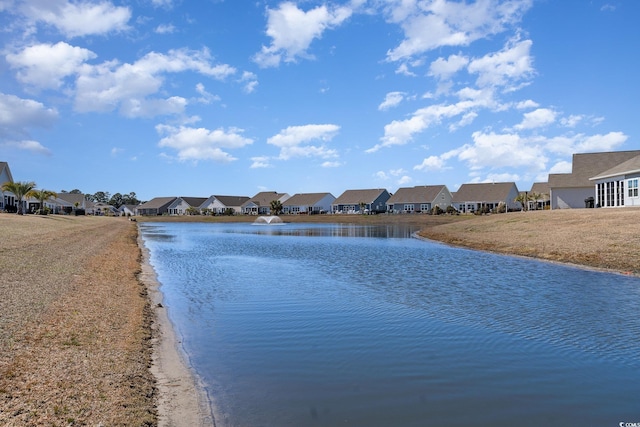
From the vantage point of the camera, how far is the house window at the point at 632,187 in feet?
114

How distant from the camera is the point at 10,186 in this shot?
5641cm

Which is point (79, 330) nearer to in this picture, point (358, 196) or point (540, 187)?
point (540, 187)

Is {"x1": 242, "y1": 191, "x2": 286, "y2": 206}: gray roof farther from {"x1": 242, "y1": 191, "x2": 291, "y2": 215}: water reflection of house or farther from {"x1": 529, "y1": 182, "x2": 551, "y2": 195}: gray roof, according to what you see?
{"x1": 529, "y1": 182, "x2": 551, "y2": 195}: gray roof

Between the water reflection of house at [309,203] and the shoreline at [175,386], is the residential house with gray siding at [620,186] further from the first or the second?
the water reflection of house at [309,203]

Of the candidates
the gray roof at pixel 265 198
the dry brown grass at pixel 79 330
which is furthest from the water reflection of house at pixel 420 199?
the dry brown grass at pixel 79 330

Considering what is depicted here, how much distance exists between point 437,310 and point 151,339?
24.7ft

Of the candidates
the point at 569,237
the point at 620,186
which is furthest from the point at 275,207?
the point at 569,237

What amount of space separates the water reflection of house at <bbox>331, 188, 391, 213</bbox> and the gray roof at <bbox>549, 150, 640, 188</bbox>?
57.6 m

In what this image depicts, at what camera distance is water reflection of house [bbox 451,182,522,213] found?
304 ft

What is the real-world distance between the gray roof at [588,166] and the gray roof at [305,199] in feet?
241

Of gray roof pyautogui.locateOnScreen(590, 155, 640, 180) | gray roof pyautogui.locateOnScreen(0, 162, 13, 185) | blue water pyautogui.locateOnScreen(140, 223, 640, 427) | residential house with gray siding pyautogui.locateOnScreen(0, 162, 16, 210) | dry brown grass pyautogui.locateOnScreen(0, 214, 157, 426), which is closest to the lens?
dry brown grass pyautogui.locateOnScreen(0, 214, 157, 426)

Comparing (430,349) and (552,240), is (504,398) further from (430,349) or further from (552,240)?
(552,240)

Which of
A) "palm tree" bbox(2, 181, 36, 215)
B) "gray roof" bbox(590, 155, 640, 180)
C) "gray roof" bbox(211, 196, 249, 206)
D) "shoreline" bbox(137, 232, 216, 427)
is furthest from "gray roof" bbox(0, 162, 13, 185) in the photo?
"gray roof" bbox(211, 196, 249, 206)

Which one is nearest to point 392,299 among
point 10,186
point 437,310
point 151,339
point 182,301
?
point 437,310
